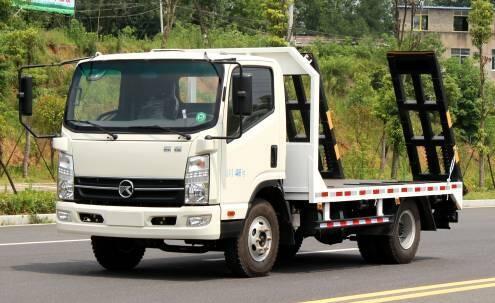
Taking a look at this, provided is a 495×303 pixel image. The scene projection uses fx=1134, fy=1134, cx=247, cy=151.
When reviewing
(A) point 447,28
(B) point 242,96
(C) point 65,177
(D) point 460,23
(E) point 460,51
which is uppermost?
(D) point 460,23

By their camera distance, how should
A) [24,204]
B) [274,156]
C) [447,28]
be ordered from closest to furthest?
[274,156] < [24,204] < [447,28]

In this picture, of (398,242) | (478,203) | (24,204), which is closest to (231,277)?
(398,242)

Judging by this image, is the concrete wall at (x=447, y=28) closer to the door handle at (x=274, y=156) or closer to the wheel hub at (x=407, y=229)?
the wheel hub at (x=407, y=229)

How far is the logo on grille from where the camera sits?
12.2 meters

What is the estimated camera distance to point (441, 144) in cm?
1653

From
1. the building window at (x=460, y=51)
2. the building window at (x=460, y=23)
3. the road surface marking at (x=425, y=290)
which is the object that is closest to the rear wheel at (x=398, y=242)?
the road surface marking at (x=425, y=290)

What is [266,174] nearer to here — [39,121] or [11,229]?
[11,229]

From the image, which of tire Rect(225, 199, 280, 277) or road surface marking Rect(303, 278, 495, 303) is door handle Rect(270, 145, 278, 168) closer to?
tire Rect(225, 199, 280, 277)

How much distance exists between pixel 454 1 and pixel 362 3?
17.2 metres

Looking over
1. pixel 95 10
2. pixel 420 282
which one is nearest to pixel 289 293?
pixel 420 282

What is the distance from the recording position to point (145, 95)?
1259 centimetres

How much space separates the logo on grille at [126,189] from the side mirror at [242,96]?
1378 millimetres

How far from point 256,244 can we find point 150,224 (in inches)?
52.8

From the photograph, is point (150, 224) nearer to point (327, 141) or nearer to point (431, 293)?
point (431, 293)
